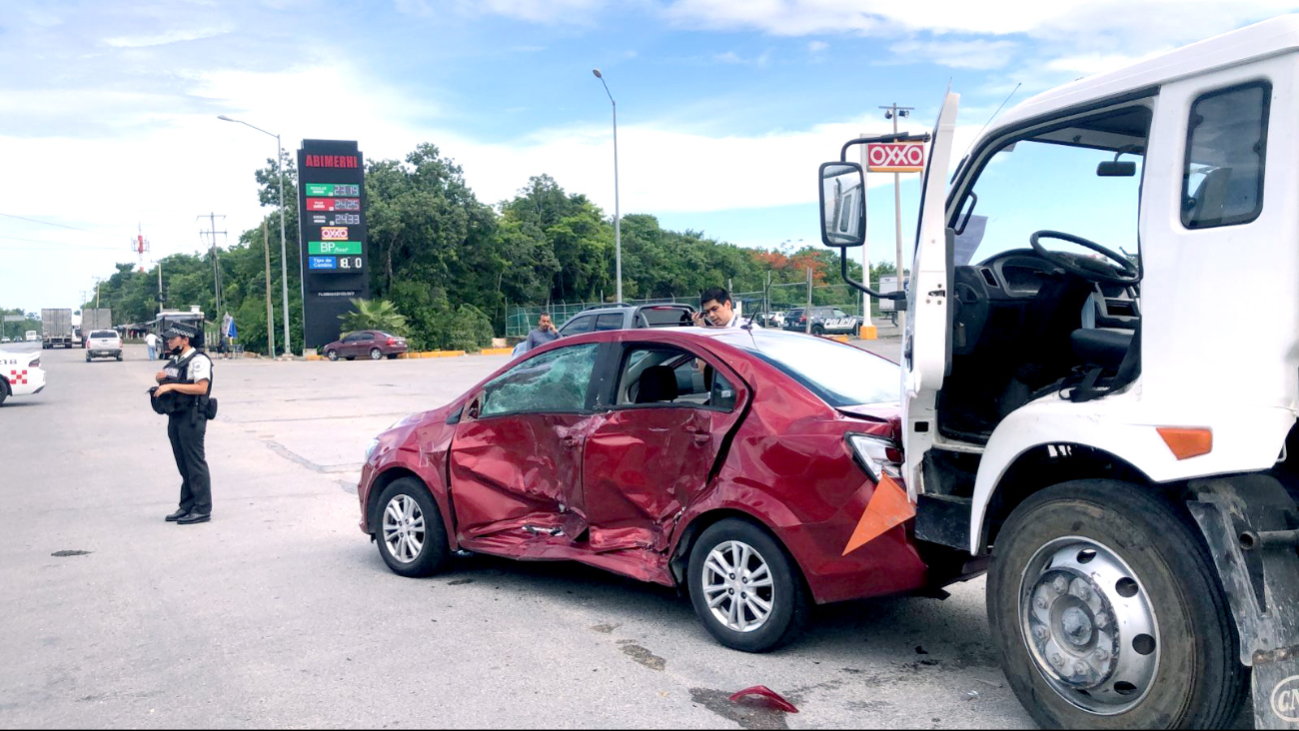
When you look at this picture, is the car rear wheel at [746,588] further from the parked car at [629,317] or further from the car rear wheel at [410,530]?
the parked car at [629,317]

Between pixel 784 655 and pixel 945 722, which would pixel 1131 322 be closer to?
pixel 945 722

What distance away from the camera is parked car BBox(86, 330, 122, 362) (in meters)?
52.2

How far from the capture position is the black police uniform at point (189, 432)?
8.84 metres

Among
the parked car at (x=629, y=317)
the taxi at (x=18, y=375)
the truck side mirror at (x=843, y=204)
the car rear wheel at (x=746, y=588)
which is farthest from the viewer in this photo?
the taxi at (x=18, y=375)

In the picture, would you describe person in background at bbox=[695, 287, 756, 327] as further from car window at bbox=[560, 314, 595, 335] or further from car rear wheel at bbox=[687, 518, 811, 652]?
car window at bbox=[560, 314, 595, 335]

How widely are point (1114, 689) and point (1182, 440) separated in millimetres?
923

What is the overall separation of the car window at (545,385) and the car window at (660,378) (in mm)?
262

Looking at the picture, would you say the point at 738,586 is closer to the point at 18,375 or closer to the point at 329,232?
the point at 18,375

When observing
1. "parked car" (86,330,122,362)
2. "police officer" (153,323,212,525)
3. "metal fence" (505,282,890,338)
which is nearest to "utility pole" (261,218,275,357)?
"parked car" (86,330,122,362)

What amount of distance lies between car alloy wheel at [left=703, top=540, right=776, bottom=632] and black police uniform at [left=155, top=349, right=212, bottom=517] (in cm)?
547

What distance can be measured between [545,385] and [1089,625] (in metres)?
3.43

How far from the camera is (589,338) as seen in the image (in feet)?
20.2

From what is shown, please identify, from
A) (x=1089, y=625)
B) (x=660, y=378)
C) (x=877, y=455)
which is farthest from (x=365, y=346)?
(x=1089, y=625)

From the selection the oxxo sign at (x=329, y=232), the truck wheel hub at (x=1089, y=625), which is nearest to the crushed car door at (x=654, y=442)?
the truck wheel hub at (x=1089, y=625)
